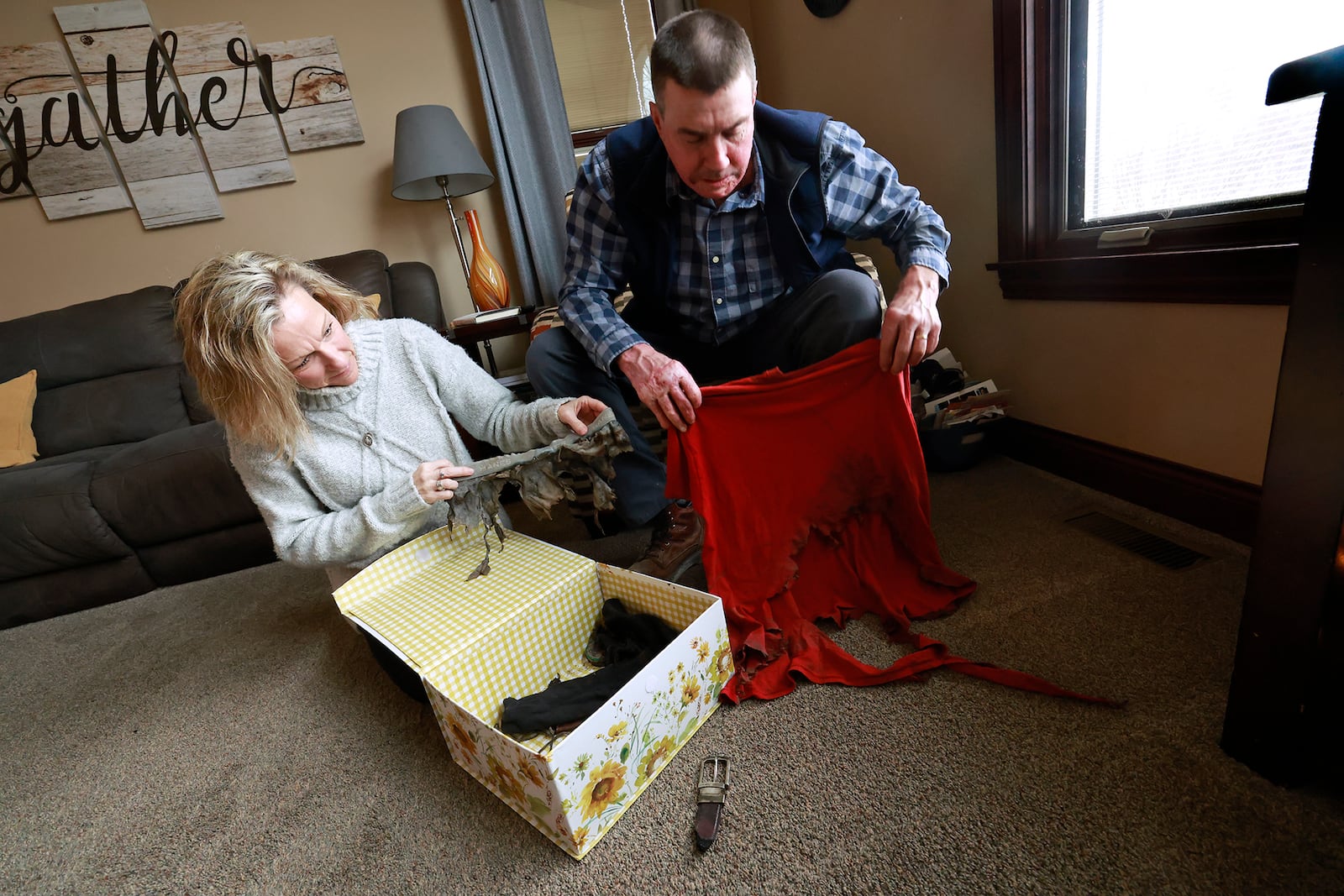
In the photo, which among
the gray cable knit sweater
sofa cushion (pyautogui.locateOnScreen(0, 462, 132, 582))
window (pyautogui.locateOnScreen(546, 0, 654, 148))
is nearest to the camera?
the gray cable knit sweater

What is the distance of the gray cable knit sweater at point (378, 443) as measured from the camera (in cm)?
108

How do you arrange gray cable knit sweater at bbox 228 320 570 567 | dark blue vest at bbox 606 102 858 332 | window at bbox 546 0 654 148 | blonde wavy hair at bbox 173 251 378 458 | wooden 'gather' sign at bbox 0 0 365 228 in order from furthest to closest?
window at bbox 546 0 654 148 → wooden 'gather' sign at bbox 0 0 365 228 → dark blue vest at bbox 606 102 858 332 → gray cable knit sweater at bbox 228 320 570 567 → blonde wavy hair at bbox 173 251 378 458

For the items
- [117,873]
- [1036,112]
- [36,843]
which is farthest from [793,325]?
[36,843]

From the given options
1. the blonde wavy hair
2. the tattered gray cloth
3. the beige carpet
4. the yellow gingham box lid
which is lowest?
the beige carpet

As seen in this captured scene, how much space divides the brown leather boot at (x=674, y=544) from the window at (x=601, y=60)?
79.6 inches

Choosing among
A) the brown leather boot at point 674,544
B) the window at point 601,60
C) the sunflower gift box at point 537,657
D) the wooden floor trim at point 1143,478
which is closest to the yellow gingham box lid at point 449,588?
the sunflower gift box at point 537,657

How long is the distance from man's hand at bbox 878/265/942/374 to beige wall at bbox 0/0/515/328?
227 cm

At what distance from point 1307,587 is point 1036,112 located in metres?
1.23

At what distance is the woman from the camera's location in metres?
0.99

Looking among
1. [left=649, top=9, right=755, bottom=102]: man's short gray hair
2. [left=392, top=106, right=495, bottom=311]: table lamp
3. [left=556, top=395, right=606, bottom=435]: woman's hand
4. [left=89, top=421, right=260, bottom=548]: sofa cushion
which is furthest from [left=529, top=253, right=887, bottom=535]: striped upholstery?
[left=89, top=421, right=260, bottom=548]: sofa cushion

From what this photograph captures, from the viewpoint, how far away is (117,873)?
3.04 ft

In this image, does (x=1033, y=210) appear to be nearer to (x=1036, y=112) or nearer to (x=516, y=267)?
(x=1036, y=112)

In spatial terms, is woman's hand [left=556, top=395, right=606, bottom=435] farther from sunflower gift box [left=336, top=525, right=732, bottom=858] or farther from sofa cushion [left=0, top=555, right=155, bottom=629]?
sofa cushion [left=0, top=555, right=155, bottom=629]

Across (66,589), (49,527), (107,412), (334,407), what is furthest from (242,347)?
(107,412)
